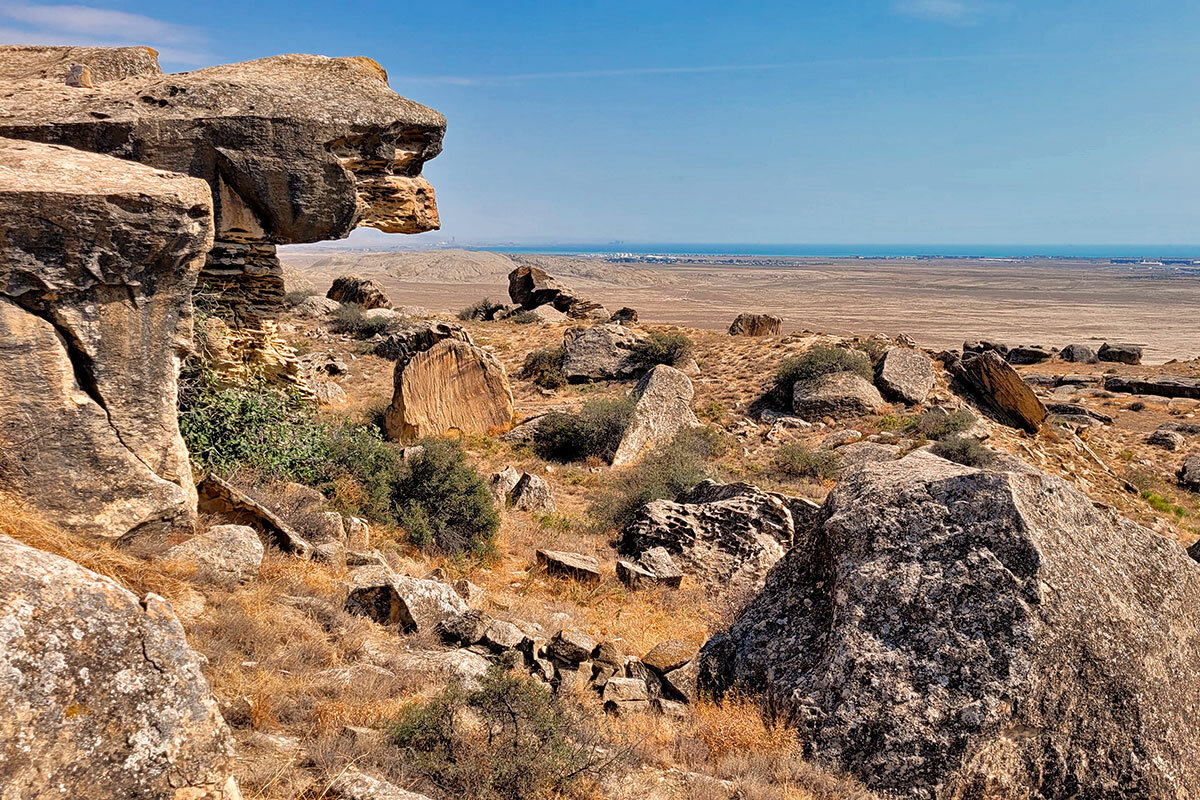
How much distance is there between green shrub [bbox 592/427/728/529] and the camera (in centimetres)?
1197

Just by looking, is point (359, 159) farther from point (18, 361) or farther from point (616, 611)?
Result: point (616, 611)

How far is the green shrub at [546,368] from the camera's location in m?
21.0

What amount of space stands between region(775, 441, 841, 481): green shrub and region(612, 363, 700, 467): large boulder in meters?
2.64

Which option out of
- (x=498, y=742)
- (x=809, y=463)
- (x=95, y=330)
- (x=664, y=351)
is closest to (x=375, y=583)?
(x=498, y=742)

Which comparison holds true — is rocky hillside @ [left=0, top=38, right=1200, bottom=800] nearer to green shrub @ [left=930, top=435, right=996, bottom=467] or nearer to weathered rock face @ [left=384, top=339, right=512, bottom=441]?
weathered rock face @ [left=384, top=339, right=512, bottom=441]

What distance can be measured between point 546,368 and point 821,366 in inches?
310

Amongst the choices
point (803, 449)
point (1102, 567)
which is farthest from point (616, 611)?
point (803, 449)

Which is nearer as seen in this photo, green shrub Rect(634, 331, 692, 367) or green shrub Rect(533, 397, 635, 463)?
green shrub Rect(533, 397, 635, 463)

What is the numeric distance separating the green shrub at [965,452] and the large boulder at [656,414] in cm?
534

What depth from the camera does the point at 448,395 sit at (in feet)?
49.8

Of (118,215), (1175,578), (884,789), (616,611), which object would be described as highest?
(118,215)

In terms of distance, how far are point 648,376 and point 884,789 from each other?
45.5ft

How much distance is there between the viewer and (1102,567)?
4.64 meters

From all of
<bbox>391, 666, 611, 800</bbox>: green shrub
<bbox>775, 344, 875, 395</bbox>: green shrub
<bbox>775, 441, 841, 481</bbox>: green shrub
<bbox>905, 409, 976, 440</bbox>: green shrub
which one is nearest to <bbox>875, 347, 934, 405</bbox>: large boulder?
<bbox>775, 344, 875, 395</bbox>: green shrub
